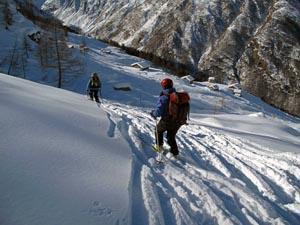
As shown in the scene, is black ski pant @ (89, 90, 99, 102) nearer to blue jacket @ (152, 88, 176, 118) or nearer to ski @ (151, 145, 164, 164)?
ski @ (151, 145, 164, 164)

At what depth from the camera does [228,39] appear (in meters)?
115

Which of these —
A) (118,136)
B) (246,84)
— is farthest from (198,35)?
(118,136)

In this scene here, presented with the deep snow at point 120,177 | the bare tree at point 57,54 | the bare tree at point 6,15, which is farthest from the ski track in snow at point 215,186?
the bare tree at point 6,15

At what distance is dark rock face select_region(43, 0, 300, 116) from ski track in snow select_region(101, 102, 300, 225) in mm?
82341

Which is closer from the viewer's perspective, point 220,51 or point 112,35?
point 220,51

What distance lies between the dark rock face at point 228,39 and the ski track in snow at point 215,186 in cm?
8234

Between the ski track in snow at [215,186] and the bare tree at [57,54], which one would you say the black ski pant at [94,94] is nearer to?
the ski track in snow at [215,186]

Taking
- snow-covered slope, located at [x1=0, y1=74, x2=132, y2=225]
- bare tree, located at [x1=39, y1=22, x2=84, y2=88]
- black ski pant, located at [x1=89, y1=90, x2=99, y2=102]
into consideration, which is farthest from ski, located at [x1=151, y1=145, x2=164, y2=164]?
bare tree, located at [x1=39, y1=22, x2=84, y2=88]

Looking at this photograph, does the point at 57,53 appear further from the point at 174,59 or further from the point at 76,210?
the point at 174,59

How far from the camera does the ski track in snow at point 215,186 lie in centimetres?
343

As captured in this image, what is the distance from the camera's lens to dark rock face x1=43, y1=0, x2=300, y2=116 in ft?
304

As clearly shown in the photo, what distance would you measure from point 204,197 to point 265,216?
940mm

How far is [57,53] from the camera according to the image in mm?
25344

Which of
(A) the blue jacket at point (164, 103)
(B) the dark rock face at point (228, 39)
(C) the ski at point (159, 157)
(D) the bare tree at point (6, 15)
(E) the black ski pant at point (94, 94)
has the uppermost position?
(B) the dark rock face at point (228, 39)
